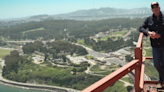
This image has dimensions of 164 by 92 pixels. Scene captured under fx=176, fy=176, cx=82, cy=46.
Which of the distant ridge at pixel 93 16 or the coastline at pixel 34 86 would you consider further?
the distant ridge at pixel 93 16

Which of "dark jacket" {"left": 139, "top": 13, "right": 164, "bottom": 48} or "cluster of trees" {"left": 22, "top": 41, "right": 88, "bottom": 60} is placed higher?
"dark jacket" {"left": 139, "top": 13, "right": 164, "bottom": 48}

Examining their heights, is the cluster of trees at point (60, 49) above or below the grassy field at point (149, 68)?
below

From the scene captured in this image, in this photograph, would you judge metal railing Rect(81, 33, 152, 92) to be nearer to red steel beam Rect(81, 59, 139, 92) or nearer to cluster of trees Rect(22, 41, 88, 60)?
red steel beam Rect(81, 59, 139, 92)

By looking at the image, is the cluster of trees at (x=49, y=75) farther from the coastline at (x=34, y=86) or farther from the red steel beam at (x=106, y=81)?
the red steel beam at (x=106, y=81)

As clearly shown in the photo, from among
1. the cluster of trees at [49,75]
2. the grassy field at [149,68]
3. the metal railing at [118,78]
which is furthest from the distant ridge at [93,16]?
the metal railing at [118,78]

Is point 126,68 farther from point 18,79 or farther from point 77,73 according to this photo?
point 18,79

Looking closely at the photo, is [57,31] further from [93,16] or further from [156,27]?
[93,16]

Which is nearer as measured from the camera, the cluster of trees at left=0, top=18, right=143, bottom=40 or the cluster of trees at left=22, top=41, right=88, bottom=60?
the cluster of trees at left=22, top=41, right=88, bottom=60

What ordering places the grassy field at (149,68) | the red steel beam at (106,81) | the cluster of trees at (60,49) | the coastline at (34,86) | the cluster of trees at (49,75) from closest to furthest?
the red steel beam at (106,81)
the grassy field at (149,68)
the coastline at (34,86)
the cluster of trees at (49,75)
the cluster of trees at (60,49)

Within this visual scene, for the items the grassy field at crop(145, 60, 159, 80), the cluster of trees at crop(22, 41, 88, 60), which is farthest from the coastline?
the grassy field at crop(145, 60, 159, 80)
